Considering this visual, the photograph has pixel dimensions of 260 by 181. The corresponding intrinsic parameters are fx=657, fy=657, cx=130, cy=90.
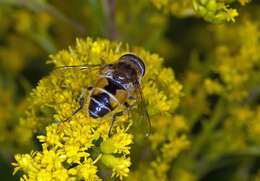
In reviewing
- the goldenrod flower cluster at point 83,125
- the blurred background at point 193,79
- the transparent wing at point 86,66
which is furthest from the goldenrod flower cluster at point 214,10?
the transparent wing at point 86,66

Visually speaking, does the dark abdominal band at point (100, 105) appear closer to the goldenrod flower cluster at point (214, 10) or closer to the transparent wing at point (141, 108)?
the transparent wing at point (141, 108)

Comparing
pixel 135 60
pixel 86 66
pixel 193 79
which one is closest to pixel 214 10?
pixel 135 60

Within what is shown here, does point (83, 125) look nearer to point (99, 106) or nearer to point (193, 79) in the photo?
point (99, 106)

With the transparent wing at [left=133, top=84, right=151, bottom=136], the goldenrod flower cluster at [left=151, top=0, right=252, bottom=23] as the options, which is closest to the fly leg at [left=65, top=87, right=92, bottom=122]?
the transparent wing at [left=133, top=84, right=151, bottom=136]

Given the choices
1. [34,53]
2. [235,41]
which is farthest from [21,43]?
[235,41]

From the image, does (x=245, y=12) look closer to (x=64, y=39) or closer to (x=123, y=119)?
(x=64, y=39)

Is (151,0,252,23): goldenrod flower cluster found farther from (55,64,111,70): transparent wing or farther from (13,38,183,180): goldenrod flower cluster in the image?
(55,64,111,70): transparent wing
